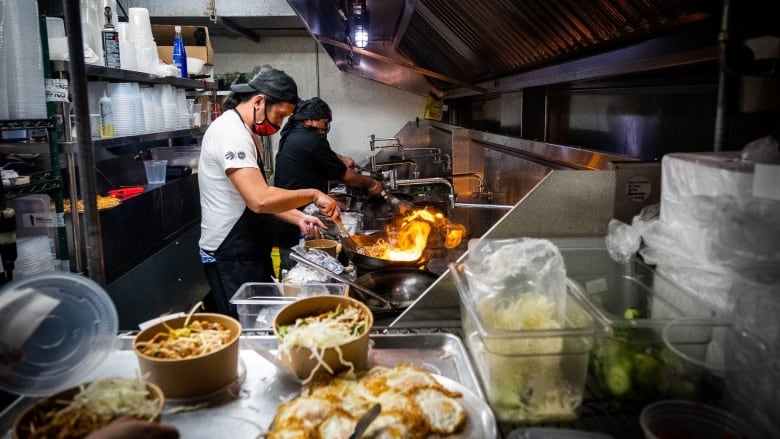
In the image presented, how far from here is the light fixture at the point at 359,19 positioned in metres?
3.45

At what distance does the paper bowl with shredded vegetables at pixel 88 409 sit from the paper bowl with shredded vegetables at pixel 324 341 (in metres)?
0.30

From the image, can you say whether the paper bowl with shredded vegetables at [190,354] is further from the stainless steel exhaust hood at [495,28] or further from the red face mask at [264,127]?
the red face mask at [264,127]

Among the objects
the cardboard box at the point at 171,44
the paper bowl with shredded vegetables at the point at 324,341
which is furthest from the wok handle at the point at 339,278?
the cardboard box at the point at 171,44

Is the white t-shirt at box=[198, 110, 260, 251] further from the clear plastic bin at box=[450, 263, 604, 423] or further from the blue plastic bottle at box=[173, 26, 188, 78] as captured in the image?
the blue plastic bottle at box=[173, 26, 188, 78]

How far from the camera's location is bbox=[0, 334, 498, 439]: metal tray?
1150 mm

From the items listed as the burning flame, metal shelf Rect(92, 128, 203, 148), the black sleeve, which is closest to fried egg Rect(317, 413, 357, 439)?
the burning flame

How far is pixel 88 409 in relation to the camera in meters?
1.05

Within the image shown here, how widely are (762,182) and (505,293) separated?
609mm

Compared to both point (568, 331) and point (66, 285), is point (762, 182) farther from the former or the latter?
point (66, 285)

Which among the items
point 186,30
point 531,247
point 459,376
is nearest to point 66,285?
point 459,376

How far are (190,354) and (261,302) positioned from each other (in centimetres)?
64

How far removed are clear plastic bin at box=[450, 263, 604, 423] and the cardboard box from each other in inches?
206

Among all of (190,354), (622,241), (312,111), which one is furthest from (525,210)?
(312,111)

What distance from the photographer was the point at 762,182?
1.17 meters
